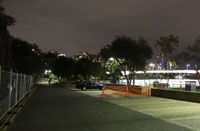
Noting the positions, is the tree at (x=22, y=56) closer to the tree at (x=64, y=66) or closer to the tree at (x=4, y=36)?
the tree at (x=4, y=36)

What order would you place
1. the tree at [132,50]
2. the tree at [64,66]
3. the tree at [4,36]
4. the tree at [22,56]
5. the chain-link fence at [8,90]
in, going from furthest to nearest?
the tree at [64,66] → the tree at [22,56] → the tree at [132,50] → the tree at [4,36] → the chain-link fence at [8,90]

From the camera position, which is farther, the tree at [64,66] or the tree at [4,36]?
the tree at [64,66]

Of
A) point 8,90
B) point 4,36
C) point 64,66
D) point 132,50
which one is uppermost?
point 4,36

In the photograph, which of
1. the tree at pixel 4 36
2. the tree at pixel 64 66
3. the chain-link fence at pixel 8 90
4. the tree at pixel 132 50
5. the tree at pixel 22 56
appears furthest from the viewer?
the tree at pixel 64 66

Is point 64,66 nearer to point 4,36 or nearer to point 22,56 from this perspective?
point 22,56

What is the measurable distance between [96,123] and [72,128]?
1167 millimetres

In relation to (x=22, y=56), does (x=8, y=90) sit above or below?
below

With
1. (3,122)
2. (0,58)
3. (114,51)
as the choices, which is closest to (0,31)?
(0,58)

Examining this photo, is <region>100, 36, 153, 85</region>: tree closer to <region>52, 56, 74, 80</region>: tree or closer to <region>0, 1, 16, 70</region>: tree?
<region>0, 1, 16, 70</region>: tree

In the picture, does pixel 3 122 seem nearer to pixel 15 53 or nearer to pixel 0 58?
pixel 0 58

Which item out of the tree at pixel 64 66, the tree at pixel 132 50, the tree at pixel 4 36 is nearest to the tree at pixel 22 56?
the tree at pixel 4 36

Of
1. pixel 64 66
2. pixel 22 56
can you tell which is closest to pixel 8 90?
pixel 22 56

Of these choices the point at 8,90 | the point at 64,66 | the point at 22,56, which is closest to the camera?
the point at 8,90

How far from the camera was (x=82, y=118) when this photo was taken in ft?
29.0
